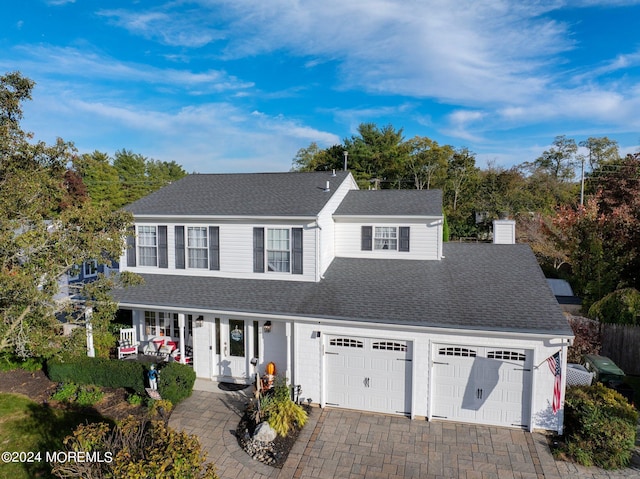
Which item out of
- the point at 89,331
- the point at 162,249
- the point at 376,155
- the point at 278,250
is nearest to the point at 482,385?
the point at 278,250

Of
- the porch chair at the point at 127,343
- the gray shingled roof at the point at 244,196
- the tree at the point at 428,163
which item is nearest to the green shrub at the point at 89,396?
the porch chair at the point at 127,343

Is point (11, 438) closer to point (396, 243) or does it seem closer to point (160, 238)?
point (160, 238)

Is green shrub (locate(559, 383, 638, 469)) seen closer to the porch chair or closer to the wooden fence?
the wooden fence

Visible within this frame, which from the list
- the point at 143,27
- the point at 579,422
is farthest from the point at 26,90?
the point at 579,422

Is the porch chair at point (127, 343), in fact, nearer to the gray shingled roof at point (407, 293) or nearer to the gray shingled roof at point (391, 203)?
the gray shingled roof at point (407, 293)

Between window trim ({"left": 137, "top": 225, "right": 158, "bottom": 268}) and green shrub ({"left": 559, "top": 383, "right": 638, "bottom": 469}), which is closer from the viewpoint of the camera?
green shrub ({"left": 559, "top": 383, "right": 638, "bottom": 469})

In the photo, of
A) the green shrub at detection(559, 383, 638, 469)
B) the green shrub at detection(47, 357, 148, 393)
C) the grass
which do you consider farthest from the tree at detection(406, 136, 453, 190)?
the grass

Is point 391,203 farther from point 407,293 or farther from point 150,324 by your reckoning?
point 150,324
